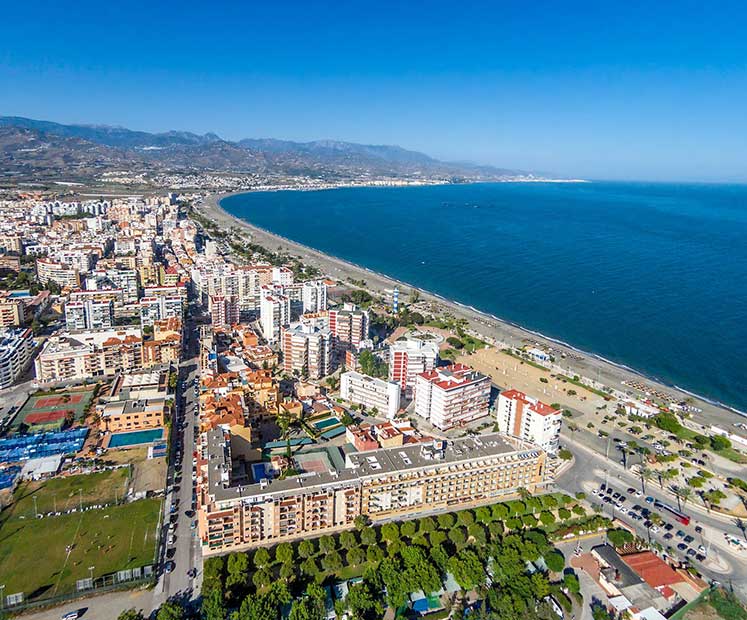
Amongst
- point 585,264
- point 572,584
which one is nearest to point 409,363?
point 572,584

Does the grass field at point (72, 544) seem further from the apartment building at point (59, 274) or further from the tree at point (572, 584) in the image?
the apartment building at point (59, 274)

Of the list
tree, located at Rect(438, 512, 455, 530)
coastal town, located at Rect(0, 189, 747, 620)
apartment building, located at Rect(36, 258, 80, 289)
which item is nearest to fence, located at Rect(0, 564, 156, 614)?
coastal town, located at Rect(0, 189, 747, 620)

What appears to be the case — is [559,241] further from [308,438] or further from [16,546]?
[16,546]

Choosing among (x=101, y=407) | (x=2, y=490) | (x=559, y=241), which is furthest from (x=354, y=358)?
(x=559, y=241)

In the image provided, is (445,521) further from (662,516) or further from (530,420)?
(662,516)

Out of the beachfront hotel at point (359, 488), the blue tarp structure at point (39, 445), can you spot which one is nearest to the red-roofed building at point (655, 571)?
the beachfront hotel at point (359, 488)

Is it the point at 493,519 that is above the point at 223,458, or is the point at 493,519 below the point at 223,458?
below
